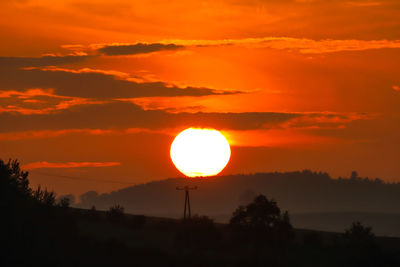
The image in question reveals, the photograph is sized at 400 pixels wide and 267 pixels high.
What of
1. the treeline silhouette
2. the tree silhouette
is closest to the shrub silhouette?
the treeline silhouette

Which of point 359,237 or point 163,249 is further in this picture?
point 163,249

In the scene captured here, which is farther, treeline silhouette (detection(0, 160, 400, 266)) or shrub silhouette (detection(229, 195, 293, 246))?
shrub silhouette (detection(229, 195, 293, 246))

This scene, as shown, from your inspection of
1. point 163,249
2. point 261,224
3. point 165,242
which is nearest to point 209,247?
point 165,242

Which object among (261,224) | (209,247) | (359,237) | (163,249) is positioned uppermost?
(261,224)

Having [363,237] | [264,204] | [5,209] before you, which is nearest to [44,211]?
[5,209]

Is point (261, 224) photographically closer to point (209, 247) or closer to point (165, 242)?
point (209, 247)

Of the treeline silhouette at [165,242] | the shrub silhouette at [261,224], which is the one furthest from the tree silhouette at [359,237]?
the shrub silhouette at [261,224]

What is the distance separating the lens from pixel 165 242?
425 ft

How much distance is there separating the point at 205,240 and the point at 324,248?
1734 centimetres

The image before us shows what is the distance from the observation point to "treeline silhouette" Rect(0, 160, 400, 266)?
80.6 meters

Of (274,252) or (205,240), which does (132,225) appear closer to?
(205,240)

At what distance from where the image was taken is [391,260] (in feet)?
325

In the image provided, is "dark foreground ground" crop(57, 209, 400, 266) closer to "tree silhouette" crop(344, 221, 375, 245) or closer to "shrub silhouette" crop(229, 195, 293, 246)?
"tree silhouette" crop(344, 221, 375, 245)

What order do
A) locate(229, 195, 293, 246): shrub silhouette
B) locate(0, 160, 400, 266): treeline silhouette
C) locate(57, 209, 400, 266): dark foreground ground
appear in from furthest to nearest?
1. locate(229, 195, 293, 246): shrub silhouette
2. locate(57, 209, 400, 266): dark foreground ground
3. locate(0, 160, 400, 266): treeline silhouette
